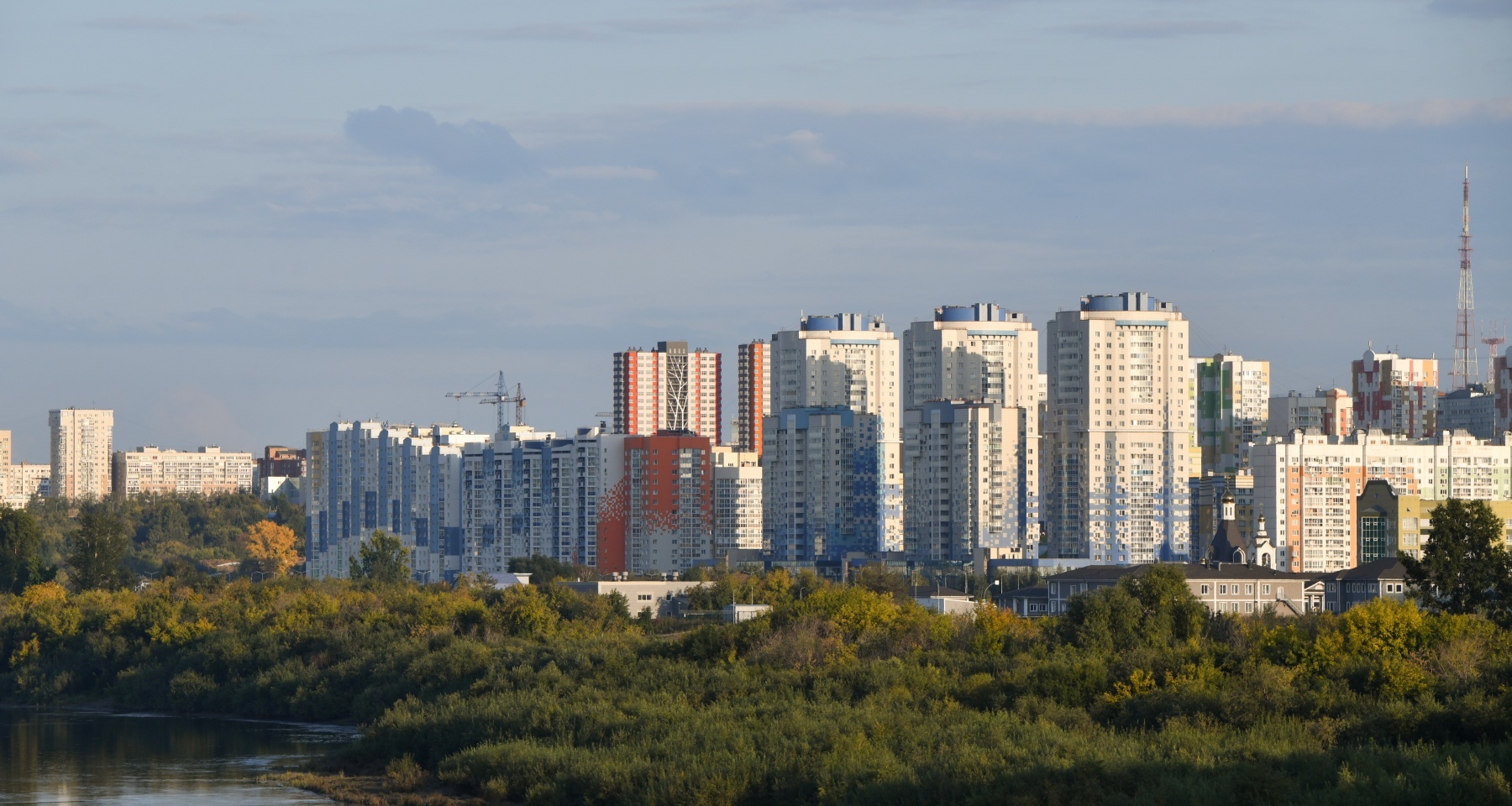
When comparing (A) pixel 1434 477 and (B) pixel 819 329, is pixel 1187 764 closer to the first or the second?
(A) pixel 1434 477

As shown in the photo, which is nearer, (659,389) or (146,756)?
(146,756)

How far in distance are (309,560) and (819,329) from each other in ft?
101

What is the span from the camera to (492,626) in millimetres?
42750

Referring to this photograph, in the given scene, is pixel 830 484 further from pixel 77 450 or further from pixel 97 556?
pixel 77 450

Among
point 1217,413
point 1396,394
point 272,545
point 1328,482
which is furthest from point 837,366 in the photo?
point 272,545

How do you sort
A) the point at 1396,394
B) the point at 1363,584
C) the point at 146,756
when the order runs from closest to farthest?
the point at 146,756 < the point at 1363,584 < the point at 1396,394

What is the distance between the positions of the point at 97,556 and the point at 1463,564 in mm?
37032

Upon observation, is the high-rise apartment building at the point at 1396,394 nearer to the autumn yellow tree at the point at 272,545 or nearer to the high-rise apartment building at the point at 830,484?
the high-rise apartment building at the point at 830,484

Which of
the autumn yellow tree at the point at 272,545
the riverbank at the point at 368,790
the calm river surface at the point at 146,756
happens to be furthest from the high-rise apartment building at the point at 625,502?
the riverbank at the point at 368,790

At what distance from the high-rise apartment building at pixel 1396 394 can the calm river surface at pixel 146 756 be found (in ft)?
210

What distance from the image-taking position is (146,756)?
106ft

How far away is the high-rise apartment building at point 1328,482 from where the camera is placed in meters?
68.7

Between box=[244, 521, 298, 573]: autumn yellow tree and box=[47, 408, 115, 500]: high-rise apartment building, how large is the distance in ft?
133

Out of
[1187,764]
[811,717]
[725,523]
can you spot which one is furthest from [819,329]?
[1187,764]
